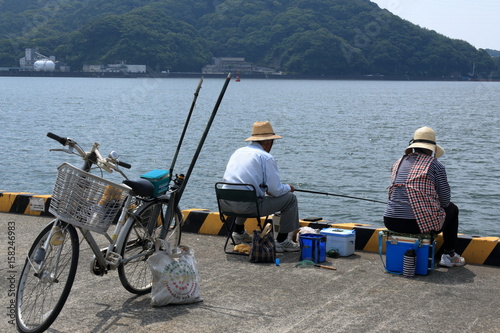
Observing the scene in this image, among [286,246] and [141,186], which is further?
[286,246]

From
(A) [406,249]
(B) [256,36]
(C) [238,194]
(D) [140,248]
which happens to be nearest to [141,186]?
(D) [140,248]

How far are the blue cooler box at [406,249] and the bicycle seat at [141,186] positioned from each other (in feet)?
7.81

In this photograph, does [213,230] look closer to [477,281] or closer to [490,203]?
[477,281]

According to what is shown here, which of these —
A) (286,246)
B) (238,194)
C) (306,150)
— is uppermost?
(238,194)

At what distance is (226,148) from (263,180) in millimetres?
26574

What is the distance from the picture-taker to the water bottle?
632 cm

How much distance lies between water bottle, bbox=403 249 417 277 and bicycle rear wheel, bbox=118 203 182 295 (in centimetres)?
219

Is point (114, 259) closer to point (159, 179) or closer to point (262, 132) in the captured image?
point (159, 179)

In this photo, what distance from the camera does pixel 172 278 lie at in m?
5.34

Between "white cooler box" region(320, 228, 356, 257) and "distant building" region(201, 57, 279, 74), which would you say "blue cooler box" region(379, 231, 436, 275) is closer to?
"white cooler box" region(320, 228, 356, 257)

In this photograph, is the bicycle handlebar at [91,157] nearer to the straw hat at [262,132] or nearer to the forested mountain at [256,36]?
the straw hat at [262,132]

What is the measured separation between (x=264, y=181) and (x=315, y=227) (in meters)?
1.11

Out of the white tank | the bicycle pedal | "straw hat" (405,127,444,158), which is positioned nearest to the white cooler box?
"straw hat" (405,127,444,158)

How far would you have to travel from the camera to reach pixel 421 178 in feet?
21.1
